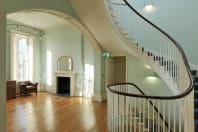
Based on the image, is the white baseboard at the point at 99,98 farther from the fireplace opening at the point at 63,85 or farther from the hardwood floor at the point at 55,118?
the fireplace opening at the point at 63,85

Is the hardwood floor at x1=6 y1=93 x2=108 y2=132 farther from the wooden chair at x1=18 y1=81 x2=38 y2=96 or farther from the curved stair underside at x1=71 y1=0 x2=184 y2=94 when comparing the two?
the curved stair underside at x1=71 y1=0 x2=184 y2=94

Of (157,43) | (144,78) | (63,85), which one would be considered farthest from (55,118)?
(63,85)

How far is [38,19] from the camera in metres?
8.30

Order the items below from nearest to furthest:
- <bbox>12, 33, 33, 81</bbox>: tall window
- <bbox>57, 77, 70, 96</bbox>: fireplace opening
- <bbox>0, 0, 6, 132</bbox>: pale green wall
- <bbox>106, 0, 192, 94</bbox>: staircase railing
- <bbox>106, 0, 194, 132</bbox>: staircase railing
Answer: <bbox>0, 0, 6, 132</bbox>: pale green wall → <bbox>106, 0, 194, 132</bbox>: staircase railing → <bbox>106, 0, 192, 94</bbox>: staircase railing → <bbox>12, 33, 33, 81</bbox>: tall window → <bbox>57, 77, 70, 96</bbox>: fireplace opening

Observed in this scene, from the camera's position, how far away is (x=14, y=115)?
5543 millimetres

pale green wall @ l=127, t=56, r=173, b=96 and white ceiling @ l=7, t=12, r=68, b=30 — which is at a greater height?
white ceiling @ l=7, t=12, r=68, b=30

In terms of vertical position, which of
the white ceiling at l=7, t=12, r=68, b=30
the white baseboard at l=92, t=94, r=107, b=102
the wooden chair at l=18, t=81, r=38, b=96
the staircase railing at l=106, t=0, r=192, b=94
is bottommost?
the white baseboard at l=92, t=94, r=107, b=102

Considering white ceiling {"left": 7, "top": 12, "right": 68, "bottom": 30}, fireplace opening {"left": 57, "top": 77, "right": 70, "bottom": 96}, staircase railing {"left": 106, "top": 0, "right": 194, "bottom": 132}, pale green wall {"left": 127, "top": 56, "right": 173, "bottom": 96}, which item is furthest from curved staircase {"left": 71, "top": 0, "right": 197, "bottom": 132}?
fireplace opening {"left": 57, "top": 77, "right": 70, "bottom": 96}

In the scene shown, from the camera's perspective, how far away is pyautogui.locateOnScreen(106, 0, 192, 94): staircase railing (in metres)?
4.05

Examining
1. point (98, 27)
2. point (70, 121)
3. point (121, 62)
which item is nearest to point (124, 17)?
point (98, 27)

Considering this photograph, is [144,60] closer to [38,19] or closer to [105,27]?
[105,27]

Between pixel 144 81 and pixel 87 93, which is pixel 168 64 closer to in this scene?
pixel 144 81

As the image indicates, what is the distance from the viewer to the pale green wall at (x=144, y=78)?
688 cm

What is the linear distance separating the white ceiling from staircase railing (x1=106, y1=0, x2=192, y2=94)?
3297 millimetres
